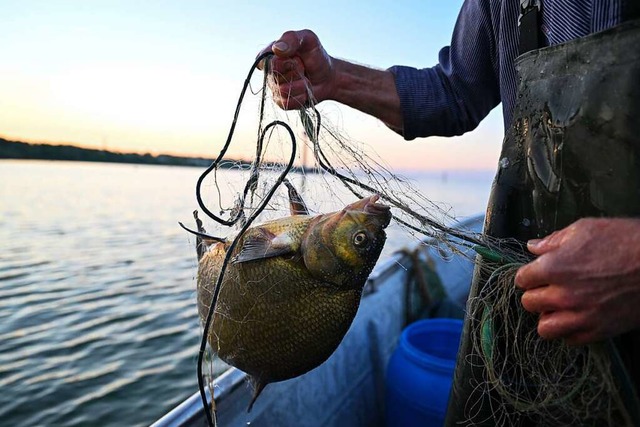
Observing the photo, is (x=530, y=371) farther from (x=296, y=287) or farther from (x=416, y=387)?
(x=416, y=387)

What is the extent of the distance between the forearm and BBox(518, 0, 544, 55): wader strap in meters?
0.85

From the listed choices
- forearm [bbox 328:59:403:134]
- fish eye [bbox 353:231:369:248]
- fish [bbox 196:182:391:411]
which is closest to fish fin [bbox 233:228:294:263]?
fish [bbox 196:182:391:411]

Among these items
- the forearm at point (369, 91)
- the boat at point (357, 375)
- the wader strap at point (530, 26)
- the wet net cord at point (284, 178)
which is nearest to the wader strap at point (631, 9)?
the wader strap at point (530, 26)

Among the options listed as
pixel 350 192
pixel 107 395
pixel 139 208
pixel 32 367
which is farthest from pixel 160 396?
pixel 139 208

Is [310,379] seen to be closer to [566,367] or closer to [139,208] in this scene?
[566,367]

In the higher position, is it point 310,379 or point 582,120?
point 582,120

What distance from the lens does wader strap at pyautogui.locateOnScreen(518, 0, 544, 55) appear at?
1.72 meters

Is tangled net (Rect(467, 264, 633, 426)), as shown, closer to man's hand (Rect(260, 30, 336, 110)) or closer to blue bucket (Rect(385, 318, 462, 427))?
man's hand (Rect(260, 30, 336, 110))

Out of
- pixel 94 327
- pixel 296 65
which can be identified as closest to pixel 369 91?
pixel 296 65

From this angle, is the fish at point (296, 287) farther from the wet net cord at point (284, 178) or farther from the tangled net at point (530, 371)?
the tangled net at point (530, 371)

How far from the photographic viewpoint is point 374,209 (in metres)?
1.57

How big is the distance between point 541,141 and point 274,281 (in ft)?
3.49

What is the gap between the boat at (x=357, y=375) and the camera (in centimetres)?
249

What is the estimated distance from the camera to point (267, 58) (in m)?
1.86
